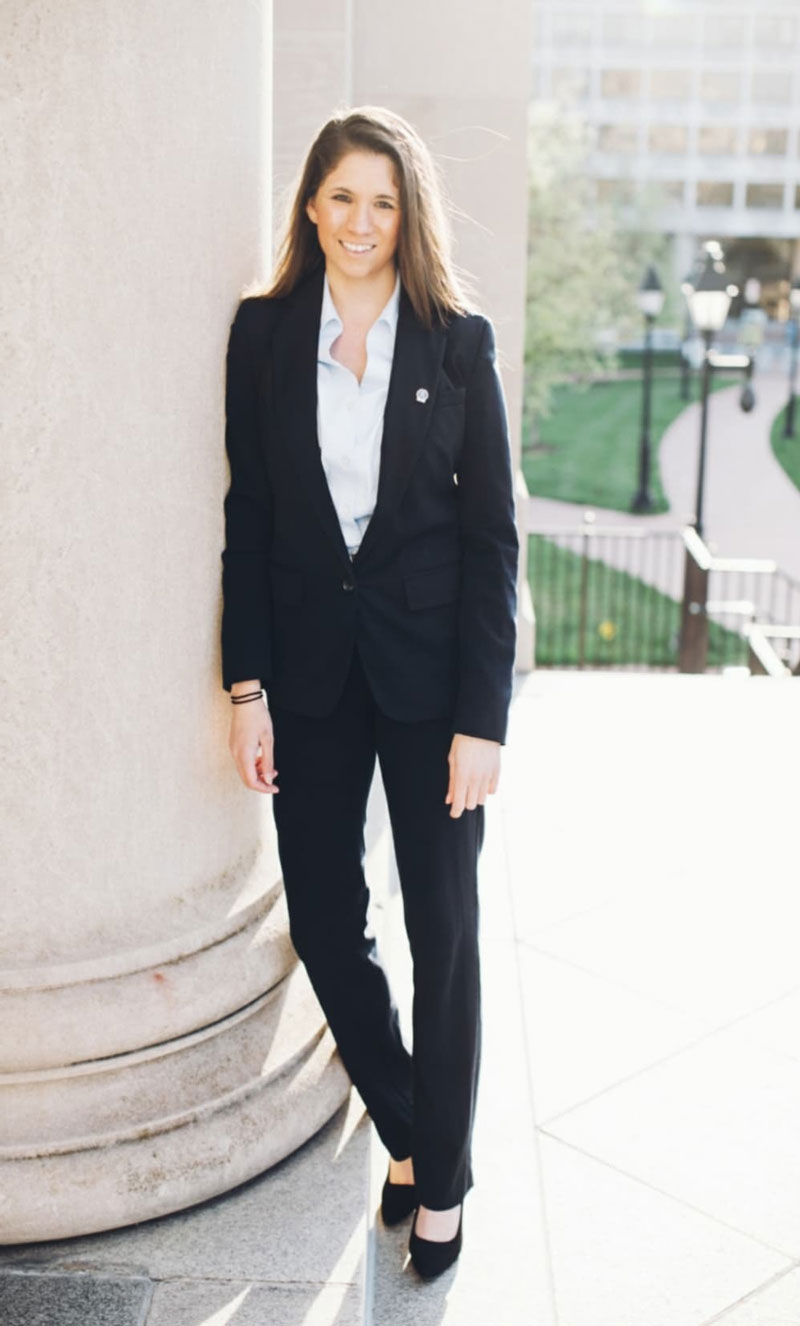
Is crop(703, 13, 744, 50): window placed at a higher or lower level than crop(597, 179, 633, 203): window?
higher

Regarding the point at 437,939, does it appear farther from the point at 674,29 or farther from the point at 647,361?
the point at 674,29

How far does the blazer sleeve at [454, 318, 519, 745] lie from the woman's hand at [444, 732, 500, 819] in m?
0.02

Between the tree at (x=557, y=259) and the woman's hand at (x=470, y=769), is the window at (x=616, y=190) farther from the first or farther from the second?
the woman's hand at (x=470, y=769)

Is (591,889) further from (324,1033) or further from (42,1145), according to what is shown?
(42,1145)

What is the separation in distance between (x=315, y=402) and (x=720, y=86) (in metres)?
88.5

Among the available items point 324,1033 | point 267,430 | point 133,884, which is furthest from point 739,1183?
point 267,430

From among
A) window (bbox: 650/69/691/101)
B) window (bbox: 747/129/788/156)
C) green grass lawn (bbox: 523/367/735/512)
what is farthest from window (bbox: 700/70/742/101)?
green grass lawn (bbox: 523/367/735/512)

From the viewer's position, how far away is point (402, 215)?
2.78 m

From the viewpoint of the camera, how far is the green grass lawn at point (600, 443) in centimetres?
4203

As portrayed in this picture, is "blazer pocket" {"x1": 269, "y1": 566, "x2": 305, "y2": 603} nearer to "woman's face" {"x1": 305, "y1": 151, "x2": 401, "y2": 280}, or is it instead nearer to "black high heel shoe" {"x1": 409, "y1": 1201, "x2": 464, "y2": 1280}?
"woman's face" {"x1": 305, "y1": 151, "x2": 401, "y2": 280}

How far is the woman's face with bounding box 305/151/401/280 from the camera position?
2.74 m

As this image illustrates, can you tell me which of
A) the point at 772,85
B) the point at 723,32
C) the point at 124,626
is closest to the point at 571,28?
the point at 723,32

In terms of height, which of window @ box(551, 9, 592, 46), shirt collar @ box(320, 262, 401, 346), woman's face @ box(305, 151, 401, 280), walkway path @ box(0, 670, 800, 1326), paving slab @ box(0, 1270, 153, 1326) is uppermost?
window @ box(551, 9, 592, 46)

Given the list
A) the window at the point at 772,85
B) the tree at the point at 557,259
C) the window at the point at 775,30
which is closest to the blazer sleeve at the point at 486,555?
the tree at the point at 557,259
